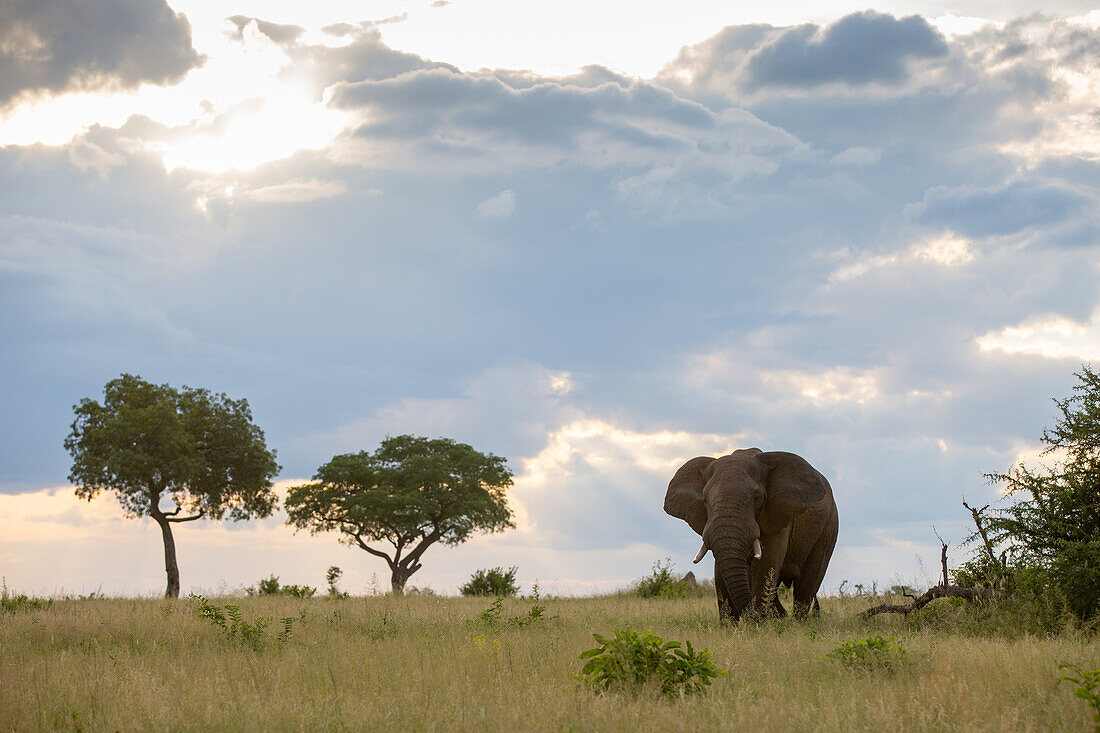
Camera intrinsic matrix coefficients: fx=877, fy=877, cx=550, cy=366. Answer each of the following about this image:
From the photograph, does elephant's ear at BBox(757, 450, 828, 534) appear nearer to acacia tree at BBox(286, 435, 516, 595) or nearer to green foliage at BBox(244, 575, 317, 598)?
green foliage at BBox(244, 575, 317, 598)

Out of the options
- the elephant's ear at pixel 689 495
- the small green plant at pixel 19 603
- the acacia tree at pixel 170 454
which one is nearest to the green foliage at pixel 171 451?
the acacia tree at pixel 170 454

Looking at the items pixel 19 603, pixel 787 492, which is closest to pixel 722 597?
pixel 787 492

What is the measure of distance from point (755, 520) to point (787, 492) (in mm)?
825

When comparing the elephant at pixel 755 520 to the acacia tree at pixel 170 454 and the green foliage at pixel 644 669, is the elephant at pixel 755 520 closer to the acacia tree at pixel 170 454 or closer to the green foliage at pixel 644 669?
the green foliage at pixel 644 669

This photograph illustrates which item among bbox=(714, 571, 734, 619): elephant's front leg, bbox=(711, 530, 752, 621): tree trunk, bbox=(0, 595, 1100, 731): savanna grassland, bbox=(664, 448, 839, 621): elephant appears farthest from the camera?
bbox=(714, 571, 734, 619): elephant's front leg

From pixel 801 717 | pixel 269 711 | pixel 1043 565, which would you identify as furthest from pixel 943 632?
pixel 269 711

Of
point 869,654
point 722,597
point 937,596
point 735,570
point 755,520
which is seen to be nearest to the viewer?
point 869,654

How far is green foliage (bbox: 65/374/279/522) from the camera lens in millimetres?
36906

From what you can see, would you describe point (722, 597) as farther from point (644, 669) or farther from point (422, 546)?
point (422, 546)

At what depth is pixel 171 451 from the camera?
122 feet

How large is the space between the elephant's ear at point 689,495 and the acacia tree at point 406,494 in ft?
91.5

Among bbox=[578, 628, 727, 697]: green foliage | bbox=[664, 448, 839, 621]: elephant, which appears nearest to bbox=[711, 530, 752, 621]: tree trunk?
bbox=[664, 448, 839, 621]: elephant

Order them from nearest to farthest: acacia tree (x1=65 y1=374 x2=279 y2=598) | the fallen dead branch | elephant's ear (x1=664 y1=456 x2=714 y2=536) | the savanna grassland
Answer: the savanna grassland, elephant's ear (x1=664 y1=456 x2=714 y2=536), the fallen dead branch, acacia tree (x1=65 y1=374 x2=279 y2=598)

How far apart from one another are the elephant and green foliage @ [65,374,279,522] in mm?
27727
